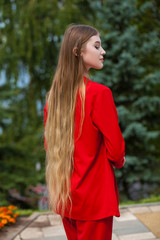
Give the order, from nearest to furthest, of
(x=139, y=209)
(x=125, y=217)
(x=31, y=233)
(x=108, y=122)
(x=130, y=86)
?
(x=108, y=122) → (x=31, y=233) → (x=125, y=217) → (x=139, y=209) → (x=130, y=86)

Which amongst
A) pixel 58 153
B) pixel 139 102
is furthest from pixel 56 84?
pixel 139 102

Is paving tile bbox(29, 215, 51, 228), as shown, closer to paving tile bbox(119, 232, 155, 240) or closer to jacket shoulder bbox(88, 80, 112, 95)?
paving tile bbox(119, 232, 155, 240)

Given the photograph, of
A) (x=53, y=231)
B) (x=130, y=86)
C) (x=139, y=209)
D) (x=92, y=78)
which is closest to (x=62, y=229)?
(x=53, y=231)

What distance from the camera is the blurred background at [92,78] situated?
623 cm

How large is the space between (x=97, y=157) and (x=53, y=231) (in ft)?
6.36

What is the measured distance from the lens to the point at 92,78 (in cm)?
616

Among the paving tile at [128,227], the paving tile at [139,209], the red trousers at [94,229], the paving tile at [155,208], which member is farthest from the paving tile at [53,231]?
the red trousers at [94,229]

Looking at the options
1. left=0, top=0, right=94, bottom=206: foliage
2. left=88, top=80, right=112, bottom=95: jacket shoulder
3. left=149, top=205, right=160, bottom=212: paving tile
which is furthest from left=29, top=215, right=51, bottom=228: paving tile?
left=0, top=0, right=94, bottom=206: foliage

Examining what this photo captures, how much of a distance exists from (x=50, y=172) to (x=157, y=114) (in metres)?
5.36

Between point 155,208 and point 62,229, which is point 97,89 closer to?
point 62,229

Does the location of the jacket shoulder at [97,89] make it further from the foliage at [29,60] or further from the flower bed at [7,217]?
the foliage at [29,60]

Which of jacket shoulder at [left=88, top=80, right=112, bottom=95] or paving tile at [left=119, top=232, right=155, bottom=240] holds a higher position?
jacket shoulder at [left=88, top=80, right=112, bottom=95]

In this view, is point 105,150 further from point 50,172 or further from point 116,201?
point 50,172

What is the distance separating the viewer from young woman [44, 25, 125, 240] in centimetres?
154
